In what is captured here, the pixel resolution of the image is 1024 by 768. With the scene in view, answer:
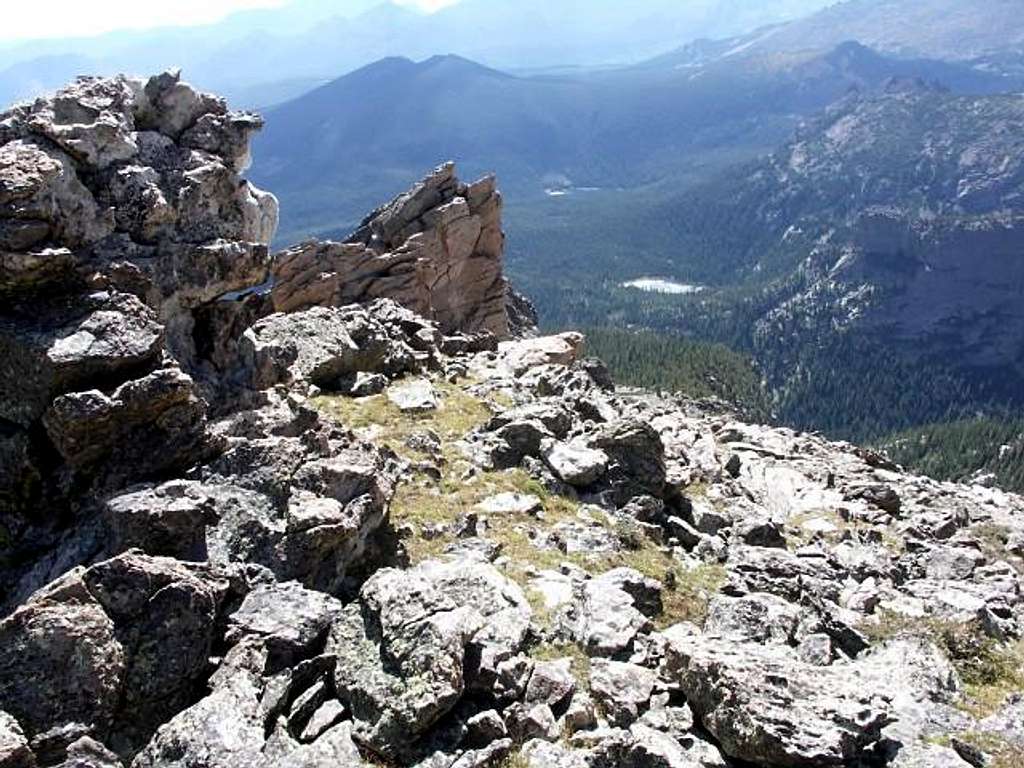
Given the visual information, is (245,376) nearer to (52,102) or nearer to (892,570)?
(52,102)

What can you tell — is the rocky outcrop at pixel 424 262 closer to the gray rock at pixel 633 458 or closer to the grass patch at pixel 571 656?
the gray rock at pixel 633 458

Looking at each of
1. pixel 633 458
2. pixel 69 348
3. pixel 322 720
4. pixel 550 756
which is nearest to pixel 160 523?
pixel 69 348

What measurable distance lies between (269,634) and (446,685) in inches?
166

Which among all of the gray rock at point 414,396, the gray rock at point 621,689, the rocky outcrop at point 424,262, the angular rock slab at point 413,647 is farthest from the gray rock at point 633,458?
the rocky outcrop at point 424,262

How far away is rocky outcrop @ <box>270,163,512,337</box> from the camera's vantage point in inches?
2633

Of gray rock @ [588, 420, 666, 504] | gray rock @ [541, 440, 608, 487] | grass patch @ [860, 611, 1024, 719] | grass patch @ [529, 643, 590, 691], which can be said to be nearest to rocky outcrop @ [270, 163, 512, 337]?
gray rock @ [541, 440, 608, 487]

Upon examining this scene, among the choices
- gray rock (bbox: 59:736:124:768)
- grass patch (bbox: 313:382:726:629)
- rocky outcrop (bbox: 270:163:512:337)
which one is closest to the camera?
gray rock (bbox: 59:736:124:768)

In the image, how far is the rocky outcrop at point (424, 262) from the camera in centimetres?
6688

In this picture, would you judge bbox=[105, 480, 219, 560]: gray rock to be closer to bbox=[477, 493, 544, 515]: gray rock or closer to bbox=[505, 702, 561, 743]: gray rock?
bbox=[505, 702, 561, 743]: gray rock

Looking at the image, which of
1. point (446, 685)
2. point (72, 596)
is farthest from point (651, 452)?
point (72, 596)

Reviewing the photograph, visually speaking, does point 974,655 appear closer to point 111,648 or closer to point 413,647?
point 413,647

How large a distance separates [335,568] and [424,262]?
5362cm

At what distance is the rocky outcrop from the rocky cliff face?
31.0 meters

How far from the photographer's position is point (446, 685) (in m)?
16.0
